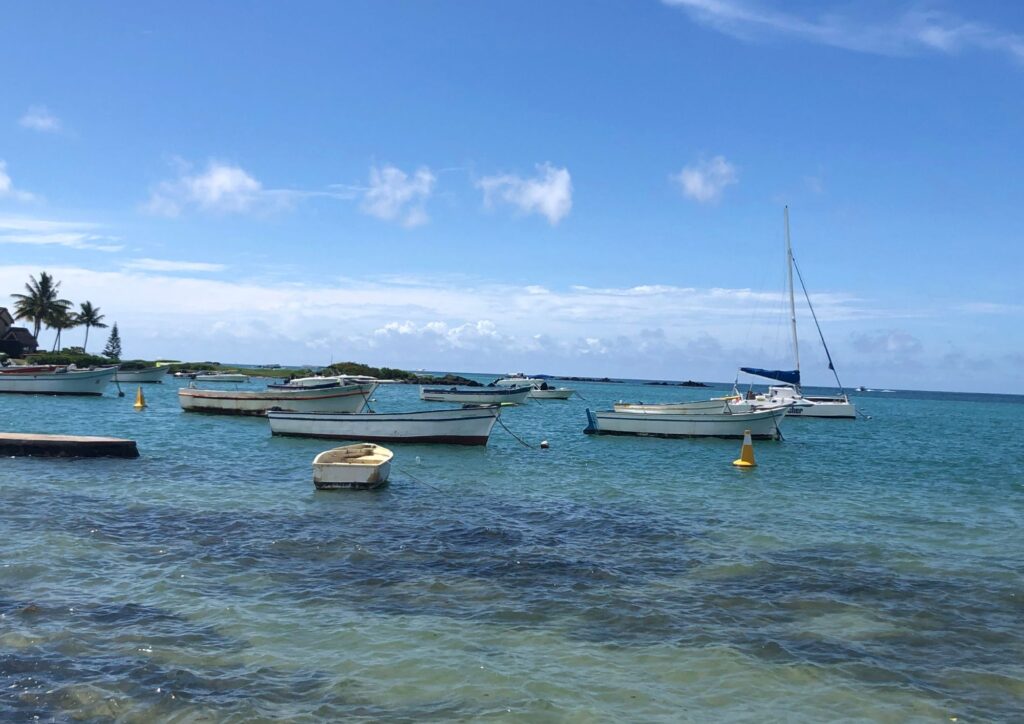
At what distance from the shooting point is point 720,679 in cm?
827

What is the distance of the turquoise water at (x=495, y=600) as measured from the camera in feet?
25.2

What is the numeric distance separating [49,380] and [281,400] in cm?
2721

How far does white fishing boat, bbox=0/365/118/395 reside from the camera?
59.9 m

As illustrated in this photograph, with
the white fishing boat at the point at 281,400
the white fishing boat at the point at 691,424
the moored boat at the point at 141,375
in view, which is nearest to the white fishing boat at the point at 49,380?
the white fishing boat at the point at 281,400

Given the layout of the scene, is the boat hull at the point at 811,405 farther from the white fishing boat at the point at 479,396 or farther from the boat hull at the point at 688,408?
the white fishing boat at the point at 479,396

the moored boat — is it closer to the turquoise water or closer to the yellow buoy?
the turquoise water

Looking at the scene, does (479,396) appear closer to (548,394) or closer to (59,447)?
(548,394)

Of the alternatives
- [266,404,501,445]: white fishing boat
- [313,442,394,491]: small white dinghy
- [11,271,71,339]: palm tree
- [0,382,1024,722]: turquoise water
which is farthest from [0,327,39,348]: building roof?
[313,442,394,491]: small white dinghy

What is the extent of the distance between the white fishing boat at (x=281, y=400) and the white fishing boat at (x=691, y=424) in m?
12.9

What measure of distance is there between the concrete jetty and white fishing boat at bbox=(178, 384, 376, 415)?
16.3 meters

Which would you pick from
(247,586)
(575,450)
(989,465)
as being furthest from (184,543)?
(989,465)

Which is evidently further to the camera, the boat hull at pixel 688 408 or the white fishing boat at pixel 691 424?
the boat hull at pixel 688 408

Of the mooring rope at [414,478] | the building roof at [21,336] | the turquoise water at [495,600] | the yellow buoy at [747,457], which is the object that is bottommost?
the turquoise water at [495,600]

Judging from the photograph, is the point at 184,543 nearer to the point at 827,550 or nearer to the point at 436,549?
the point at 436,549
